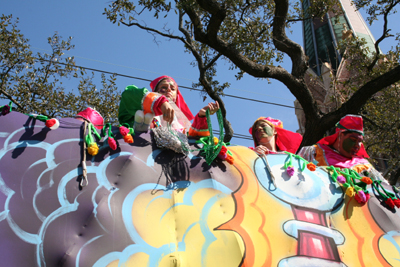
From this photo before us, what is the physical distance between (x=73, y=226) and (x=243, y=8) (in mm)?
5857

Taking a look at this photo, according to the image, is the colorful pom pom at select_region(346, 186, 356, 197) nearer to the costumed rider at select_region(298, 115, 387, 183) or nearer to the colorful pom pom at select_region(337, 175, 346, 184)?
the colorful pom pom at select_region(337, 175, 346, 184)

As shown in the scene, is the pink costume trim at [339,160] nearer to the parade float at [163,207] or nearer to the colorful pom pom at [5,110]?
the parade float at [163,207]

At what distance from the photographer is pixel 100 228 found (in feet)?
7.23

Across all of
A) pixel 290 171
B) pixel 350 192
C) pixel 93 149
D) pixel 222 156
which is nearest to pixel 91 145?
pixel 93 149

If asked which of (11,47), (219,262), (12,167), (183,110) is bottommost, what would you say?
(219,262)

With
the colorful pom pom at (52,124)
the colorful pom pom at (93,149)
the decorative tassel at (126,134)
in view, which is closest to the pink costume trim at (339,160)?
the decorative tassel at (126,134)

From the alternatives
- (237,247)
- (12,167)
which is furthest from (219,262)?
(12,167)

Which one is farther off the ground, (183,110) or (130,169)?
(183,110)

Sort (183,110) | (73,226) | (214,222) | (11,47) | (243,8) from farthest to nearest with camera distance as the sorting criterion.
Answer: (11,47), (243,8), (183,110), (214,222), (73,226)

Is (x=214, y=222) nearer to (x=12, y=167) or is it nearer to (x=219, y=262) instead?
(x=219, y=262)

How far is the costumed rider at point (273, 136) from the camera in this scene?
13.2 feet

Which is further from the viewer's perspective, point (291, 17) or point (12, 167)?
point (291, 17)

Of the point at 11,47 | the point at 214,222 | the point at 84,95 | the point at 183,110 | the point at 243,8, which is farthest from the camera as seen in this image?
the point at 84,95

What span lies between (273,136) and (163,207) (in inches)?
80.9
